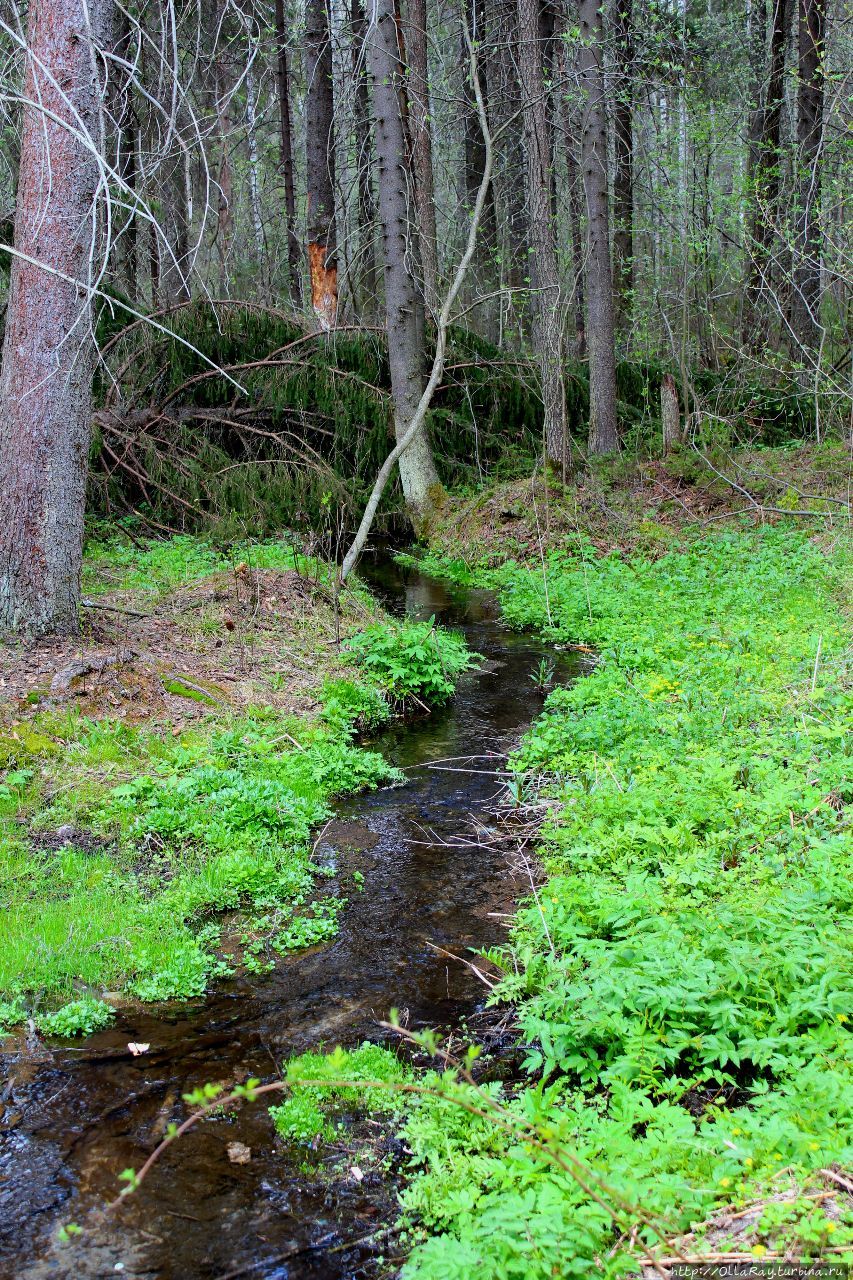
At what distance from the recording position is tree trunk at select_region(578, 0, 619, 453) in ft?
44.9

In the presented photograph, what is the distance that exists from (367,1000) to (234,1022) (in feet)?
1.89

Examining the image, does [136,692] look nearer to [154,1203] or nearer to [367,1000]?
[367,1000]

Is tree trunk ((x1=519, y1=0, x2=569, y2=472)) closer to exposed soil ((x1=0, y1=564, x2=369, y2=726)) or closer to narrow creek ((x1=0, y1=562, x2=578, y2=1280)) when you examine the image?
exposed soil ((x1=0, y1=564, x2=369, y2=726))

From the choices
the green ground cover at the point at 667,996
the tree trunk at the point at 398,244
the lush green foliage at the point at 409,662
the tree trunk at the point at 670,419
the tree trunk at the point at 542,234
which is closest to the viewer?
the green ground cover at the point at 667,996

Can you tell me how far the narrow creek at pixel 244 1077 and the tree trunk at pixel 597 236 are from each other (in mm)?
10009

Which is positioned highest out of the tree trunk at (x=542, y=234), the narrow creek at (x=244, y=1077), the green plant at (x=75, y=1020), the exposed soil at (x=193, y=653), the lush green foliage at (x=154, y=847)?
the tree trunk at (x=542, y=234)

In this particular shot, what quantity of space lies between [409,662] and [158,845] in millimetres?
3271

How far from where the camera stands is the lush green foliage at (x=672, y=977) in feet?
8.60

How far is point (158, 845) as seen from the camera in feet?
17.7

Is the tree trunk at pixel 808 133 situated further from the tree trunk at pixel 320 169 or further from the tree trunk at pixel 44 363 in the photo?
the tree trunk at pixel 44 363

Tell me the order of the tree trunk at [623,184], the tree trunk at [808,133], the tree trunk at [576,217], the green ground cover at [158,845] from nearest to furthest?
the green ground cover at [158,845]
the tree trunk at [808,133]
the tree trunk at [623,184]
the tree trunk at [576,217]

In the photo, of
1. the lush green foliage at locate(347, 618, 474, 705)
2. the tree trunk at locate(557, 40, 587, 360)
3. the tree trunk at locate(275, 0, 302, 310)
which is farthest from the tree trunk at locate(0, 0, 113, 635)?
the tree trunk at locate(557, 40, 587, 360)

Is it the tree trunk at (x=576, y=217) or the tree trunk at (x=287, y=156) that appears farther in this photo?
the tree trunk at (x=576, y=217)

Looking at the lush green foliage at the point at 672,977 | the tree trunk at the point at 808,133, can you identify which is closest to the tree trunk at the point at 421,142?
the tree trunk at the point at 808,133
